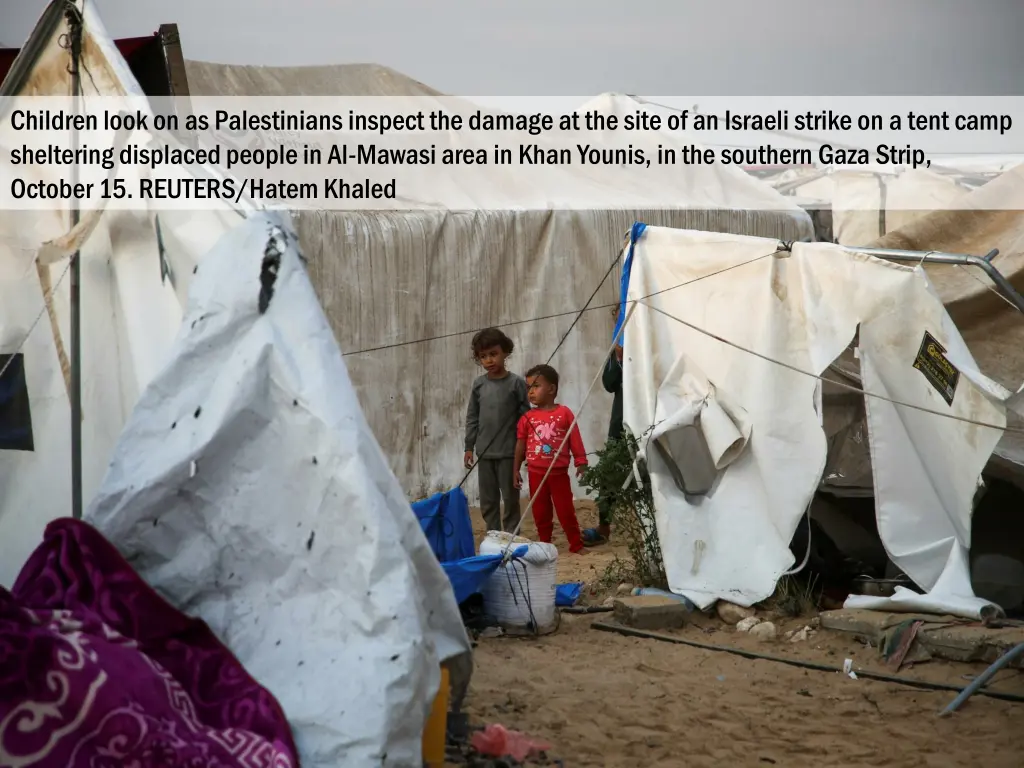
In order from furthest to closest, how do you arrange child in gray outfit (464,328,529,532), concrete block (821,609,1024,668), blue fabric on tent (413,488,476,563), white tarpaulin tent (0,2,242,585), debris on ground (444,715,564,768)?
child in gray outfit (464,328,529,532) < blue fabric on tent (413,488,476,563) < concrete block (821,609,1024,668) < white tarpaulin tent (0,2,242,585) < debris on ground (444,715,564,768)

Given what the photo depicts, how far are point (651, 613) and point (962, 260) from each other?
222cm

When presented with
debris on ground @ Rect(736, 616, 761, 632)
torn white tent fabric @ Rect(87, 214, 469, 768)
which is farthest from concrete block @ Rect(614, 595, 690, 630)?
torn white tent fabric @ Rect(87, 214, 469, 768)

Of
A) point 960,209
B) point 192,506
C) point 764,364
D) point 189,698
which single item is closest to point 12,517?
point 192,506

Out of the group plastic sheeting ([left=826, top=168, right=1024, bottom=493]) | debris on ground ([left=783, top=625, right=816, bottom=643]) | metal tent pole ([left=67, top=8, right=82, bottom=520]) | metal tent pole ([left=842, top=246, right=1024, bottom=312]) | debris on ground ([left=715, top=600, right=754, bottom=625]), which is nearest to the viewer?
metal tent pole ([left=67, top=8, right=82, bottom=520])

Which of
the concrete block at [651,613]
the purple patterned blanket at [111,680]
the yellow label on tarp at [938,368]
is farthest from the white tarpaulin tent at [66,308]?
the yellow label on tarp at [938,368]

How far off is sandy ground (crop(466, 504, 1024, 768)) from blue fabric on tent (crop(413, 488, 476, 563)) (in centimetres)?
53

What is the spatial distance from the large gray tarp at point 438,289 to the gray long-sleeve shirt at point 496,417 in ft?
4.41

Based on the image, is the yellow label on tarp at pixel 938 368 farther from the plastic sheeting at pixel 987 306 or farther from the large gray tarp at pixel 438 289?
→ the large gray tarp at pixel 438 289

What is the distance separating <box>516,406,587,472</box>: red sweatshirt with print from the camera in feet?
21.9

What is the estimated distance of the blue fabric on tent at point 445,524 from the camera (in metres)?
5.48

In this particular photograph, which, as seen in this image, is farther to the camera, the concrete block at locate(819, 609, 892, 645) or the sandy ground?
the concrete block at locate(819, 609, 892, 645)

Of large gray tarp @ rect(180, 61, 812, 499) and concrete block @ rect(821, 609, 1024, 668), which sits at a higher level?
large gray tarp @ rect(180, 61, 812, 499)

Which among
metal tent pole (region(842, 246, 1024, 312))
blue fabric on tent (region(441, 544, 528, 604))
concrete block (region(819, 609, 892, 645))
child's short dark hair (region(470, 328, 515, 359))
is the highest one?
metal tent pole (region(842, 246, 1024, 312))

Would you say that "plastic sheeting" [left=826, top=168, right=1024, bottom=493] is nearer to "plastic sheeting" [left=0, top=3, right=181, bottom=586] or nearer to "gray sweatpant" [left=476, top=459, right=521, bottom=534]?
"gray sweatpant" [left=476, top=459, right=521, bottom=534]
